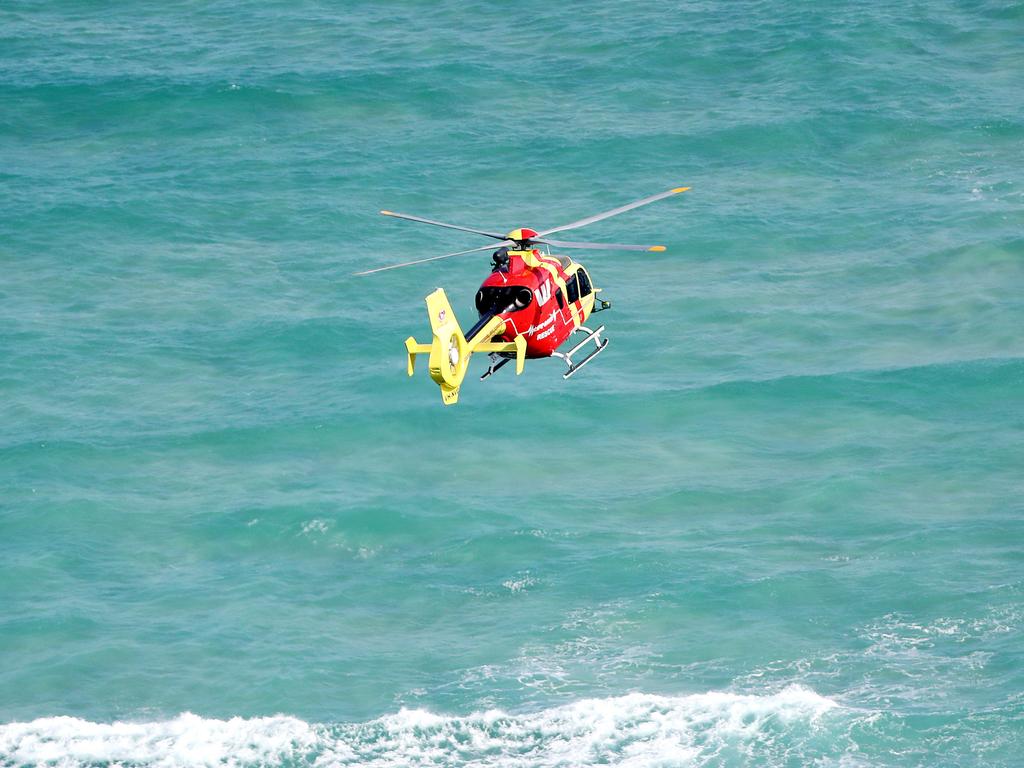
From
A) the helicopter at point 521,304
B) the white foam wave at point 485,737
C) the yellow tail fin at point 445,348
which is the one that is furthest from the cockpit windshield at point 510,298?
the white foam wave at point 485,737

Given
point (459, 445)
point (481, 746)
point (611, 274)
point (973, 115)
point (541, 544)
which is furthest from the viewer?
point (973, 115)

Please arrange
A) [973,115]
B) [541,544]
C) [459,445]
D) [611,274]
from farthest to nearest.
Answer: [973,115] < [611,274] < [459,445] < [541,544]

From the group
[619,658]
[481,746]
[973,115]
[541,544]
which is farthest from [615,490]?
[973,115]

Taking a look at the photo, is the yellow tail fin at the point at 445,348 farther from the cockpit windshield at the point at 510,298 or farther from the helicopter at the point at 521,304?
the cockpit windshield at the point at 510,298

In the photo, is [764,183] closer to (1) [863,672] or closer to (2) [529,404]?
(2) [529,404]

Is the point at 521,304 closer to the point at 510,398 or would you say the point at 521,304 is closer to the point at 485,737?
the point at 485,737

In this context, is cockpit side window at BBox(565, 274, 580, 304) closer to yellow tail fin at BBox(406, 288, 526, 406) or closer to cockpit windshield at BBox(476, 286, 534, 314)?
cockpit windshield at BBox(476, 286, 534, 314)
